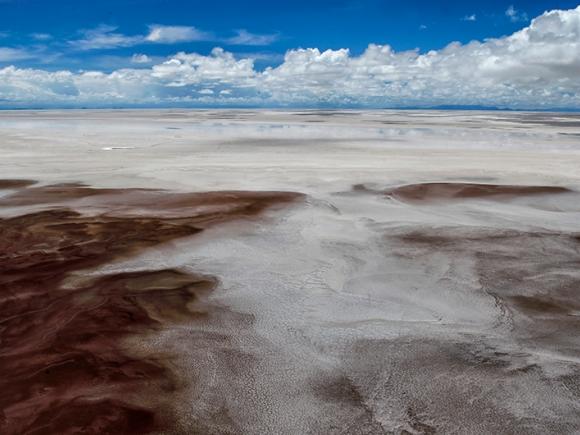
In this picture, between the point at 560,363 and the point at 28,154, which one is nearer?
the point at 560,363

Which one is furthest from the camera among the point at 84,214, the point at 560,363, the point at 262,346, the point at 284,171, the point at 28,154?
the point at 28,154

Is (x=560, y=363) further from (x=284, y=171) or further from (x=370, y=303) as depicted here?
(x=284, y=171)

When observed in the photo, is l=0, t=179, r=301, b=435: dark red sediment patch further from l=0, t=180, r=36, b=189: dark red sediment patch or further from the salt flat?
l=0, t=180, r=36, b=189: dark red sediment patch

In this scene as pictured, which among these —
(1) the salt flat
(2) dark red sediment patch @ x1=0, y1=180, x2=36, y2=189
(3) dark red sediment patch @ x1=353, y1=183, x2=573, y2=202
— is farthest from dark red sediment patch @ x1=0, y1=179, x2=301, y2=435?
(3) dark red sediment patch @ x1=353, y1=183, x2=573, y2=202

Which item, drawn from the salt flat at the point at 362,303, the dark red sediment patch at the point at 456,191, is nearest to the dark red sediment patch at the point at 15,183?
the salt flat at the point at 362,303

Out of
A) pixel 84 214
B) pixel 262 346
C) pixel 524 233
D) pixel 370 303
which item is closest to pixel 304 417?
pixel 262 346

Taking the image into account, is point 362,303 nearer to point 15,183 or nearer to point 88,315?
point 88,315

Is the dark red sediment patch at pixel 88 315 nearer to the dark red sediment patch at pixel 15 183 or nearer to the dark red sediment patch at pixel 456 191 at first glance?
the dark red sediment patch at pixel 15 183
